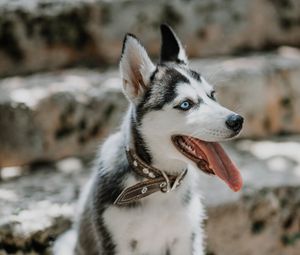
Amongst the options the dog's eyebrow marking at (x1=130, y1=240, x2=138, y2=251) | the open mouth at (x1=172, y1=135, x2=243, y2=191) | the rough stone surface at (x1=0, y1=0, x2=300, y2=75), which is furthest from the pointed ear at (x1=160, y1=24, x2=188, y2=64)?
the rough stone surface at (x1=0, y1=0, x2=300, y2=75)

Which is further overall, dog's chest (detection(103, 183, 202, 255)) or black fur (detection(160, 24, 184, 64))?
black fur (detection(160, 24, 184, 64))

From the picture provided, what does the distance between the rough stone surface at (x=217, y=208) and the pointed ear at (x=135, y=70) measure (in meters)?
0.94

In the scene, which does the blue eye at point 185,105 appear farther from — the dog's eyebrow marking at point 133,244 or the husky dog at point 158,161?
the dog's eyebrow marking at point 133,244

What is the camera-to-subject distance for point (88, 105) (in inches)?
164

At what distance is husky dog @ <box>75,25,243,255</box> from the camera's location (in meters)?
2.80

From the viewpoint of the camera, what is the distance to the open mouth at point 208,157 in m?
2.80

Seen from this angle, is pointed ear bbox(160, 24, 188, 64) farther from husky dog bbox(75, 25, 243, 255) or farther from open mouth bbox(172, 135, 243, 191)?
open mouth bbox(172, 135, 243, 191)

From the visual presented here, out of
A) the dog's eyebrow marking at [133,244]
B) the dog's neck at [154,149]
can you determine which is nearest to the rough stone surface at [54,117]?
the dog's neck at [154,149]

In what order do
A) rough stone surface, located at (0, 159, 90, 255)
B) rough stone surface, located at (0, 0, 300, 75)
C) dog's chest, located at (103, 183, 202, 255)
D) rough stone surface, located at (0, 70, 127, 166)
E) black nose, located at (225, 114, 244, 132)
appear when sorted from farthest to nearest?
rough stone surface, located at (0, 0, 300, 75), rough stone surface, located at (0, 70, 127, 166), rough stone surface, located at (0, 159, 90, 255), dog's chest, located at (103, 183, 202, 255), black nose, located at (225, 114, 244, 132)

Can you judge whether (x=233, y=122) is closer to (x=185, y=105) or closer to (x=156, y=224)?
(x=185, y=105)

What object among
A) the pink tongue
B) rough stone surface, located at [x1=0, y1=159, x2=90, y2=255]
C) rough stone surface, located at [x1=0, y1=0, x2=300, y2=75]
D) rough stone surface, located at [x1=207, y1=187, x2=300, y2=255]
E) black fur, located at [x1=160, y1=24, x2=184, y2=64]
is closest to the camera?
the pink tongue

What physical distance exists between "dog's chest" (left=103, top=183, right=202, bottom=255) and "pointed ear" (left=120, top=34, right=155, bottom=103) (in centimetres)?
50

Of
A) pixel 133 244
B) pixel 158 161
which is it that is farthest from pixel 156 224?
pixel 158 161

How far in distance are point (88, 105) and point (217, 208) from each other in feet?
3.66
